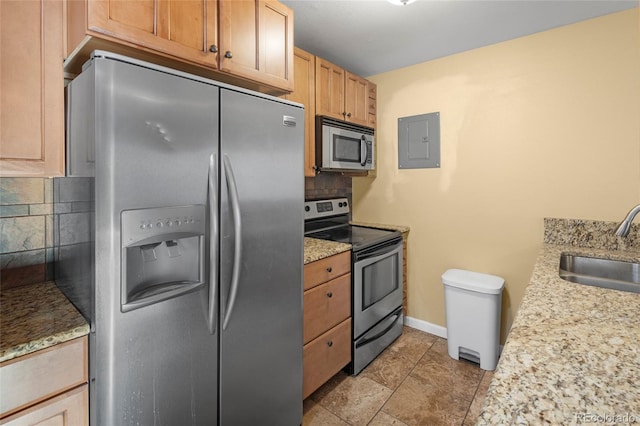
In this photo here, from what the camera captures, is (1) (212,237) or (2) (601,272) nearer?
(1) (212,237)

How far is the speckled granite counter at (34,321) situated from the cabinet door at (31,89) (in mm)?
492

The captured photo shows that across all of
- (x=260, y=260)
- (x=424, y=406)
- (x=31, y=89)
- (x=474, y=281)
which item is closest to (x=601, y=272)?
(x=474, y=281)

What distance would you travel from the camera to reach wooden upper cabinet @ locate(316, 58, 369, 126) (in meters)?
2.50

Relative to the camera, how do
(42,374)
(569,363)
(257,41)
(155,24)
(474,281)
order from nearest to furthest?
(569,363)
(42,374)
(155,24)
(257,41)
(474,281)

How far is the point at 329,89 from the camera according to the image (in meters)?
2.58

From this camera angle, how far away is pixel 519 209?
2.44m

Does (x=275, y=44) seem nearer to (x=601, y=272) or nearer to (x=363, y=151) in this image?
(x=363, y=151)

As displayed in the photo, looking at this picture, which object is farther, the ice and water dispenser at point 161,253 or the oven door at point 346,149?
the oven door at point 346,149

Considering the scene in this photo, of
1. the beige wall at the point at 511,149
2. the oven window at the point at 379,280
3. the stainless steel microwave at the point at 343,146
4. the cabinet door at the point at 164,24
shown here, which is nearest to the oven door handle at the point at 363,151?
the stainless steel microwave at the point at 343,146

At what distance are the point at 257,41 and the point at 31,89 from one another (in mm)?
936

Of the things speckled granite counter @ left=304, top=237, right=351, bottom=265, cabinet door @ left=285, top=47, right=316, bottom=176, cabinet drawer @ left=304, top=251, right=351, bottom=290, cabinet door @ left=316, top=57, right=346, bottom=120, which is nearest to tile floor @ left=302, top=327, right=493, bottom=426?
cabinet drawer @ left=304, top=251, right=351, bottom=290

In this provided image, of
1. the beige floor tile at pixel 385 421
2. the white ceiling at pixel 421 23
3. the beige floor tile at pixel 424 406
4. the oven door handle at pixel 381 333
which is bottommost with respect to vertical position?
the beige floor tile at pixel 385 421

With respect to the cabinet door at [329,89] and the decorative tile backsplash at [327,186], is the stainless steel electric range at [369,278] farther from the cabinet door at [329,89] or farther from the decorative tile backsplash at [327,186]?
the cabinet door at [329,89]

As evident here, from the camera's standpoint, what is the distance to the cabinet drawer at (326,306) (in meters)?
1.89
